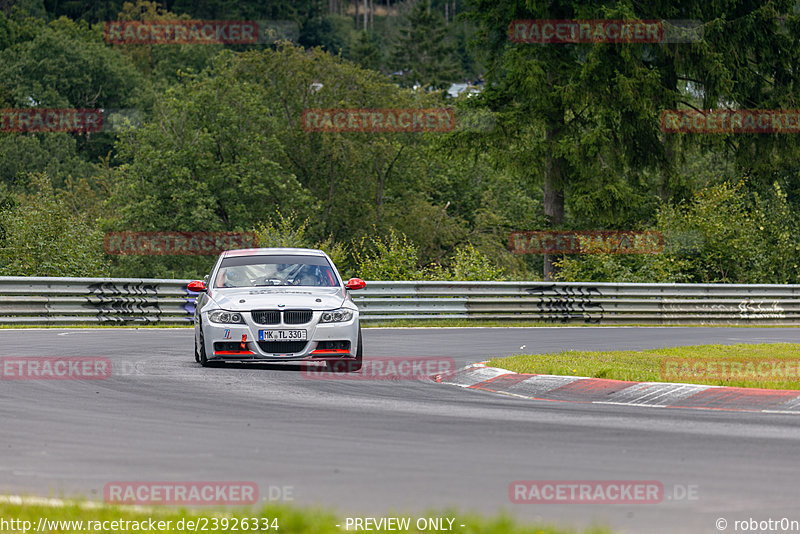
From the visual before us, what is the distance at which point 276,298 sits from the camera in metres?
14.0

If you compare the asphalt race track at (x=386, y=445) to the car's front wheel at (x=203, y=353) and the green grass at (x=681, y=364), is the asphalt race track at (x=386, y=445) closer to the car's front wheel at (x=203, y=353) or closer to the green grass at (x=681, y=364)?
the car's front wheel at (x=203, y=353)

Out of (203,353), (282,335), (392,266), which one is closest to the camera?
(282,335)

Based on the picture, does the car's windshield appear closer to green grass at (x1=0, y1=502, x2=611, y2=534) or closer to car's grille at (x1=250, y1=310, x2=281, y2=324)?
car's grille at (x1=250, y1=310, x2=281, y2=324)

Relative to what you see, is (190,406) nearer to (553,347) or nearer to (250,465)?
(250,465)

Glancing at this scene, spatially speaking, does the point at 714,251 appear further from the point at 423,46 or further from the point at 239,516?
the point at 423,46

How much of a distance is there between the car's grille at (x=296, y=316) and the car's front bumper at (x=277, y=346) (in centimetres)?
6

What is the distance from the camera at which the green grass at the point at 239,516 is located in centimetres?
546

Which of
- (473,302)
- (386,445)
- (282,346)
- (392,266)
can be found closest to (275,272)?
(282,346)

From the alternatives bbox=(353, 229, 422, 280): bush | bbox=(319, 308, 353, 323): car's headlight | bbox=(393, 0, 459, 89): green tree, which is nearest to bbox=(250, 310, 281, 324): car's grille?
bbox=(319, 308, 353, 323): car's headlight

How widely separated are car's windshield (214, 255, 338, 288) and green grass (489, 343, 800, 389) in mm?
2555

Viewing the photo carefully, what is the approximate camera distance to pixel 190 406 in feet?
34.4

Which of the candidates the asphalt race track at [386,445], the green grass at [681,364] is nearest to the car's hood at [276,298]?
the asphalt race track at [386,445]

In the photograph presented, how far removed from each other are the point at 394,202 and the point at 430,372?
52894 mm

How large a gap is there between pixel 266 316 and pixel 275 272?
1.57 metres
